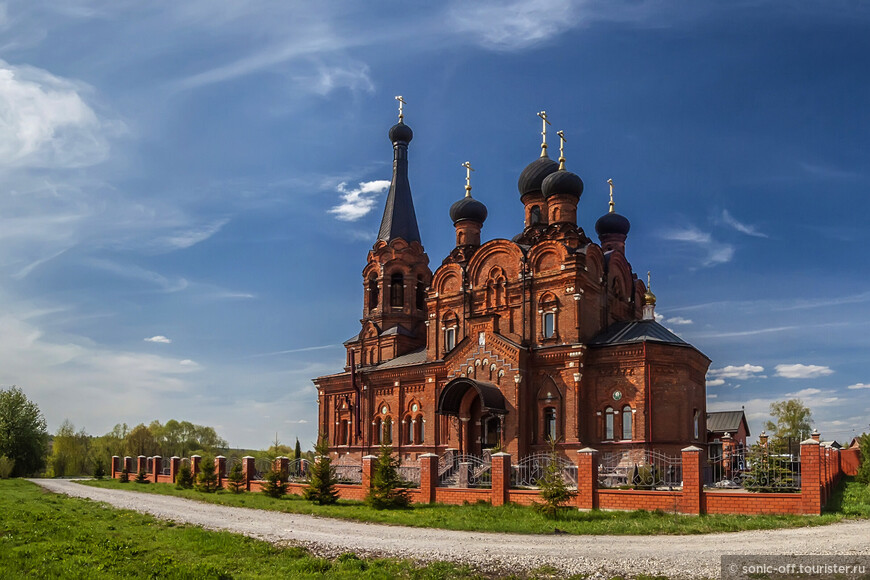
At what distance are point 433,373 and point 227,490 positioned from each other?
32.6 ft

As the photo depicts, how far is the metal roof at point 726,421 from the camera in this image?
43.8 metres

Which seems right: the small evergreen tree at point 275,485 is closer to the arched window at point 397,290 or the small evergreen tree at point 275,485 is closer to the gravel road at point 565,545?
the gravel road at point 565,545

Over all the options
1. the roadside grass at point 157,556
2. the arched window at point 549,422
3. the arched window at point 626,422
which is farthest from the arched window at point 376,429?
the roadside grass at point 157,556

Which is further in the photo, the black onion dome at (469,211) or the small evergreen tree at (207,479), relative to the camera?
the black onion dome at (469,211)

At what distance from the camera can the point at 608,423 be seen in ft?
87.0

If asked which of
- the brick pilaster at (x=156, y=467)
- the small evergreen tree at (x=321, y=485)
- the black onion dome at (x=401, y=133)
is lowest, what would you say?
the brick pilaster at (x=156, y=467)

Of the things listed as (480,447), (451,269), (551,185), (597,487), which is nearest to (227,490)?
(480,447)

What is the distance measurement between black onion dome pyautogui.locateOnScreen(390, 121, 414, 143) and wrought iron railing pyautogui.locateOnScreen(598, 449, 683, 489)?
2202cm

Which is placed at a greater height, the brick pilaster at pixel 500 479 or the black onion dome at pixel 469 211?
the black onion dome at pixel 469 211

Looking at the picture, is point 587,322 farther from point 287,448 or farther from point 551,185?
point 287,448

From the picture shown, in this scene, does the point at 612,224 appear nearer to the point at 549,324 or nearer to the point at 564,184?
the point at 564,184

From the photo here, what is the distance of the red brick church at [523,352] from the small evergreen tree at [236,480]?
5.54 meters

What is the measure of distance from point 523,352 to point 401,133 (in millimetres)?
17830

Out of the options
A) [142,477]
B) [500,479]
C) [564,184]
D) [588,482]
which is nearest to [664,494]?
[588,482]
